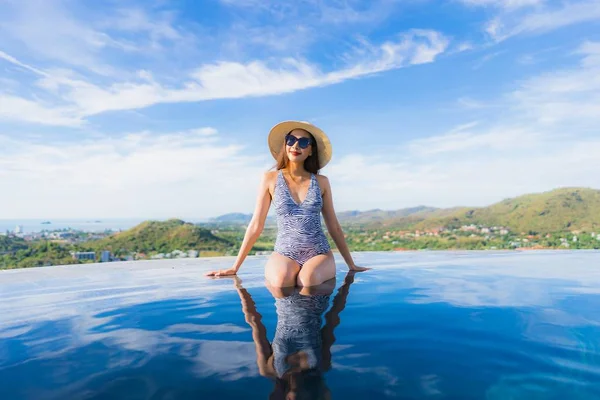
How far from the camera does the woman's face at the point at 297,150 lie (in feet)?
14.6

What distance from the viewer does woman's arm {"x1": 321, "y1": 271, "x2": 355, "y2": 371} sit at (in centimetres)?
207

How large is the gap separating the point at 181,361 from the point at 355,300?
1685 millimetres

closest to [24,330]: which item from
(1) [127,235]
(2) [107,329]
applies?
(2) [107,329]

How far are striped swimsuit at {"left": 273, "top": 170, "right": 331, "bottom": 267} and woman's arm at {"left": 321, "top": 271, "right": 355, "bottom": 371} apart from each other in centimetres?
48

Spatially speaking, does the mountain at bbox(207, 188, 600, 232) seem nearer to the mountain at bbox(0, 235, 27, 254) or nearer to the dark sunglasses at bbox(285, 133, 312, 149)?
the mountain at bbox(0, 235, 27, 254)

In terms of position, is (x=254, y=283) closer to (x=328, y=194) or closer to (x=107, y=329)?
(x=328, y=194)

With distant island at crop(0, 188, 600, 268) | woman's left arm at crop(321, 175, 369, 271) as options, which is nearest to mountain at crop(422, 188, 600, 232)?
distant island at crop(0, 188, 600, 268)

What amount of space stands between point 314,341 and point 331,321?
487 mm

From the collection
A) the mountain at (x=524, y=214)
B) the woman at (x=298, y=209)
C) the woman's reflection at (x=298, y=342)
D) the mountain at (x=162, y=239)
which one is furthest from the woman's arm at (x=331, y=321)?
the mountain at (x=524, y=214)

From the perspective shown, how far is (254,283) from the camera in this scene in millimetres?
4488

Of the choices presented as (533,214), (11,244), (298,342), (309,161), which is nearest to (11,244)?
(11,244)

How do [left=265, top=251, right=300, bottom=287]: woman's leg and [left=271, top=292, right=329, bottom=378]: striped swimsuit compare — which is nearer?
[left=271, top=292, right=329, bottom=378]: striped swimsuit

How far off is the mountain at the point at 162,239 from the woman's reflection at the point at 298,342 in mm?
25191

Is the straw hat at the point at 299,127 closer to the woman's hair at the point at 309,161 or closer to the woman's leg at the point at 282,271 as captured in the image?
the woman's hair at the point at 309,161
